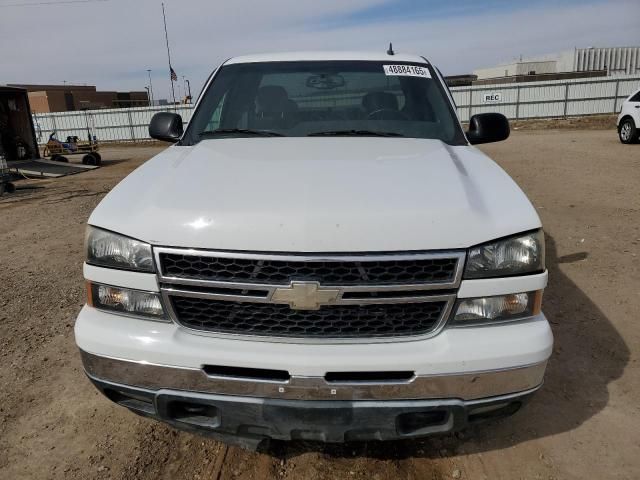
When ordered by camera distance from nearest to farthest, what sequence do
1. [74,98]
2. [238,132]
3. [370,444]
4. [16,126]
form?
[370,444] < [238,132] < [16,126] < [74,98]

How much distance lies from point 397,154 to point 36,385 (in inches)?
103

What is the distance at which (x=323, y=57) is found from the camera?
3586 mm

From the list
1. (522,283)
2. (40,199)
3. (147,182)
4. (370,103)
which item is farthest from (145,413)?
(40,199)

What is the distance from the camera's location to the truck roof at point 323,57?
3.58 metres

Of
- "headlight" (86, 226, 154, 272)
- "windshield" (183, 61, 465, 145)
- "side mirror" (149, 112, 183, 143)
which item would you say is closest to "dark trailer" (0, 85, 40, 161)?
"side mirror" (149, 112, 183, 143)

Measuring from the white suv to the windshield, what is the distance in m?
14.9

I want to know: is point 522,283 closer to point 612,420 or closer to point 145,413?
point 612,420

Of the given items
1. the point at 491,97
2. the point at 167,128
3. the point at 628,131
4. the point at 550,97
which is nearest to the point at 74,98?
the point at 491,97

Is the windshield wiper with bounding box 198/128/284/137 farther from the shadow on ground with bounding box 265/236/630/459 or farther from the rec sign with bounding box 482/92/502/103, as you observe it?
the rec sign with bounding box 482/92/502/103

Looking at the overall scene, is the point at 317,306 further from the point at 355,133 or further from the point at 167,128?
the point at 167,128

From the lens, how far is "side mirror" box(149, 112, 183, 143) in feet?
11.2

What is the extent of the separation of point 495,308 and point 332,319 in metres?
0.63

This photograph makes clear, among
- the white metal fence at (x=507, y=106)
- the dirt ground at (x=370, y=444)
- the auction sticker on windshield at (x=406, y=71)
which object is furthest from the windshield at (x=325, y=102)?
the white metal fence at (x=507, y=106)

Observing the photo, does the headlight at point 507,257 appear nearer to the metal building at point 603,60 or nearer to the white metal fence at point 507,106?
the white metal fence at point 507,106
